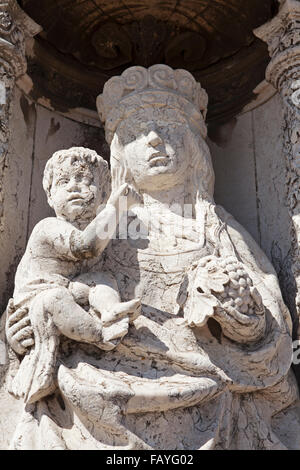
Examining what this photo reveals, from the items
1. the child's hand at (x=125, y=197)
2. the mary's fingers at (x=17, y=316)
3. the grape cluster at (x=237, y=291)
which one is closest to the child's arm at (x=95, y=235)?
the child's hand at (x=125, y=197)

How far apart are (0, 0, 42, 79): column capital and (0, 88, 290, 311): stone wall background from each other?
1.12 ft

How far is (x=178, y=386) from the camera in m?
4.84

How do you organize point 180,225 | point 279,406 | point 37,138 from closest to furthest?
1. point 279,406
2. point 180,225
3. point 37,138

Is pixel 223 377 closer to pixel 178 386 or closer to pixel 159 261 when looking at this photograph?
pixel 178 386

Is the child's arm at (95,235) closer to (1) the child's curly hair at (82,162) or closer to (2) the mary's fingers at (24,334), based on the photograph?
(1) the child's curly hair at (82,162)

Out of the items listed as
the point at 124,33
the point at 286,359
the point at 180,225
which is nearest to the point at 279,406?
the point at 286,359

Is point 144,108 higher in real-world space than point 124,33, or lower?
lower

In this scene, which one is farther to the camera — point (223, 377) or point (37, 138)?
point (37, 138)

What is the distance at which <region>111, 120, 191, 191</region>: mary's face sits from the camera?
19.4ft

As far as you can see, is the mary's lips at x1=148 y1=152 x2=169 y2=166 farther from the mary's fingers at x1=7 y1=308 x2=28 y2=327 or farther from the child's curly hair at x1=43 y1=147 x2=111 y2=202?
the mary's fingers at x1=7 y1=308 x2=28 y2=327

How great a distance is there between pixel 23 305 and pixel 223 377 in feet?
3.80

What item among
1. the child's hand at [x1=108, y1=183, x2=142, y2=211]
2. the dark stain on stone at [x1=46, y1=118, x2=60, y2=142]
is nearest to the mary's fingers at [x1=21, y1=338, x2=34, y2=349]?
the child's hand at [x1=108, y1=183, x2=142, y2=211]

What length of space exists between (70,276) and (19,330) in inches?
17.2

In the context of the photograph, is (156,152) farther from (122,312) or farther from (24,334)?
(24,334)
